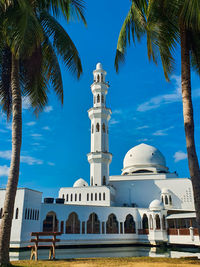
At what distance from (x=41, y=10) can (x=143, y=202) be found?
117ft

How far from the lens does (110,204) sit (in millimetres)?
39500

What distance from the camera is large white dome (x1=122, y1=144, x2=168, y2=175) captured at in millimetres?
48719

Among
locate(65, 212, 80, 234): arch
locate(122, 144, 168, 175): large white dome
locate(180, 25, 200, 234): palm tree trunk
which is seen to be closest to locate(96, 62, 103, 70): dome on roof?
locate(122, 144, 168, 175): large white dome

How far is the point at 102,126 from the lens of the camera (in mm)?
42406

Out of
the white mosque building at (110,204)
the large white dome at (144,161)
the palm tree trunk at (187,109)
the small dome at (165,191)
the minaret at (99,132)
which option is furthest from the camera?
the large white dome at (144,161)

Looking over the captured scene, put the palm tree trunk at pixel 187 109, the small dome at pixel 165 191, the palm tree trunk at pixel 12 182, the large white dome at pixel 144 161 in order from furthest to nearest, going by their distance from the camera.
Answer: the large white dome at pixel 144 161, the small dome at pixel 165 191, the palm tree trunk at pixel 187 109, the palm tree trunk at pixel 12 182

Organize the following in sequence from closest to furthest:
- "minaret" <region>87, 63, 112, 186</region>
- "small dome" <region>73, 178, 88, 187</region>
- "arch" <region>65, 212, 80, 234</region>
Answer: "arch" <region>65, 212, 80, 234</region> < "minaret" <region>87, 63, 112, 186</region> < "small dome" <region>73, 178, 88, 187</region>

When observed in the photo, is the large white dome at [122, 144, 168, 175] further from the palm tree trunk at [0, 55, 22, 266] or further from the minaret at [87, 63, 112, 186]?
the palm tree trunk at [0, 55, 22, 266]

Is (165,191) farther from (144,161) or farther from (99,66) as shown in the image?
(99,66)

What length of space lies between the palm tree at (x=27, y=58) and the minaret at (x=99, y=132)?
26.1 meters

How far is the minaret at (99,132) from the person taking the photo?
133ft

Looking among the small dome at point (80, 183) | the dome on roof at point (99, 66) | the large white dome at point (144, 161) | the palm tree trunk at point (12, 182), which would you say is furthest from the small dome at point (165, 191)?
the palm tree trunk at point (12, 182)

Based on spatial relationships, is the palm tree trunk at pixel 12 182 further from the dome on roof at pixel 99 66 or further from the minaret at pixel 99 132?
the dome on roof at pixel 99 66

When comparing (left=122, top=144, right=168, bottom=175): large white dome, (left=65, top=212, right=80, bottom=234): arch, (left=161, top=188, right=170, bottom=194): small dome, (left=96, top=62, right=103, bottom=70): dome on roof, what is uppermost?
(left=96, top=62, right=103, bottom=70): dome on roof
